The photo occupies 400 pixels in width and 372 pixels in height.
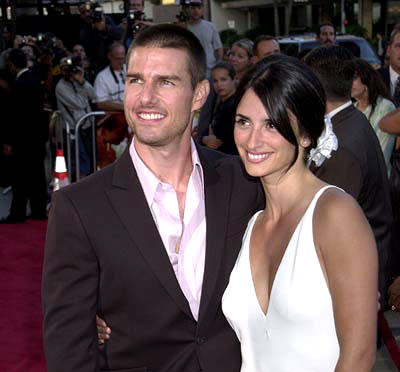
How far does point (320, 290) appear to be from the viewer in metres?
2.22

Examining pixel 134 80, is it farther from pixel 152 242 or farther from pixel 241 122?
pixel 152 242

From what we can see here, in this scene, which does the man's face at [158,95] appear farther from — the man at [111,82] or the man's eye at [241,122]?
the man at [111,82]

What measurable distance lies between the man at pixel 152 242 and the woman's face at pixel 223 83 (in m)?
4.65

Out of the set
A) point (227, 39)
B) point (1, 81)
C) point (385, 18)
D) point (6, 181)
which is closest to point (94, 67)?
point (6, 181)

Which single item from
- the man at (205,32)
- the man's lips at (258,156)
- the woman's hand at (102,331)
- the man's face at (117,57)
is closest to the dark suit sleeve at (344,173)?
the man's lips at (258,156)

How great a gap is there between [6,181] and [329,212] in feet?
31.3

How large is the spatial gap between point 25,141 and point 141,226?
6884mm

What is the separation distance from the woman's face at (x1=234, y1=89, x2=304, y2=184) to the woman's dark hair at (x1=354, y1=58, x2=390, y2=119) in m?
3.47

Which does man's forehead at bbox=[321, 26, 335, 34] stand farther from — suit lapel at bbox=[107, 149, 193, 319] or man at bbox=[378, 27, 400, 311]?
suit lapel at bbox=[107, 149, 193, 319]

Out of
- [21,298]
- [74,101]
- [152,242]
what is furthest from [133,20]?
[152,242]

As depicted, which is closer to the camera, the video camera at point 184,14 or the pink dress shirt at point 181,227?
the pink dress shirt at point 181,227

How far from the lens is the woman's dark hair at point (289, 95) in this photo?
2396mm

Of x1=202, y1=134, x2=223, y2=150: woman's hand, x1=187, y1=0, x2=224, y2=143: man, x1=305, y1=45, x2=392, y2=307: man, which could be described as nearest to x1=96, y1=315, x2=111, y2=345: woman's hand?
x1=305, y1=45, x2=392, y2=307: man

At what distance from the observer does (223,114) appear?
7086 mm
